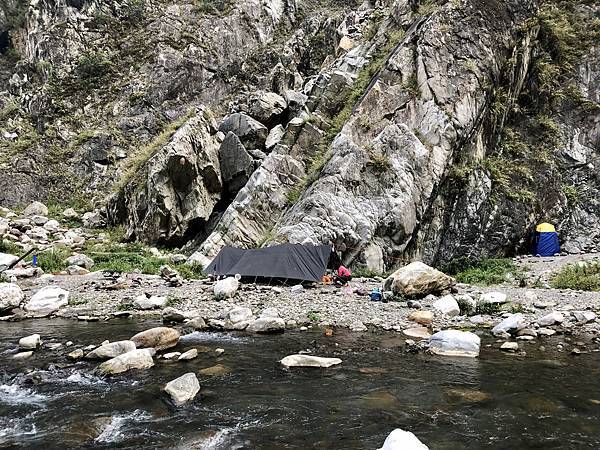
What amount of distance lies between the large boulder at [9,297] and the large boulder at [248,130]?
19043 millimetres

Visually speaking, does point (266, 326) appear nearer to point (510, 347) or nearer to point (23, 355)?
point (23, 355)

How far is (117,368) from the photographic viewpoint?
7738mm

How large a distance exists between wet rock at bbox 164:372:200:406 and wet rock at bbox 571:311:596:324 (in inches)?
387

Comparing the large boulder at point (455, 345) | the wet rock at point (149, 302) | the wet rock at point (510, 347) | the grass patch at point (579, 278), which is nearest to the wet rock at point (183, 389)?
the large boulder at point (455, 345)

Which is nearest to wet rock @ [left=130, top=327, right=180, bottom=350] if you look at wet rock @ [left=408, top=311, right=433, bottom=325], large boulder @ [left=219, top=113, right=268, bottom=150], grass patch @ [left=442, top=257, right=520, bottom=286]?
wet rock @ [left=408, top=311, right=433, bottom=325]

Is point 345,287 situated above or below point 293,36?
below

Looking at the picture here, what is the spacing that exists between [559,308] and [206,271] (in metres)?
13.4

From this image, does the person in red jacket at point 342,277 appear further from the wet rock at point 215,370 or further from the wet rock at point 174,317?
the wet rock at point 215,370

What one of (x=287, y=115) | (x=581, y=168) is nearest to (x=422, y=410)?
(x=581, y=168)

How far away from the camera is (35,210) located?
32.4m

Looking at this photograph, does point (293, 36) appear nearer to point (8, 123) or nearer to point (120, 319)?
point (8, 123)

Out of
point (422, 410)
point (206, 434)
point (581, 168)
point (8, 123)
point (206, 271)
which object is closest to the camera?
point (206, 434)

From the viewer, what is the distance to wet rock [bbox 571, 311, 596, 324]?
10891mm

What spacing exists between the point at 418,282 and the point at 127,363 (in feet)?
31.1
